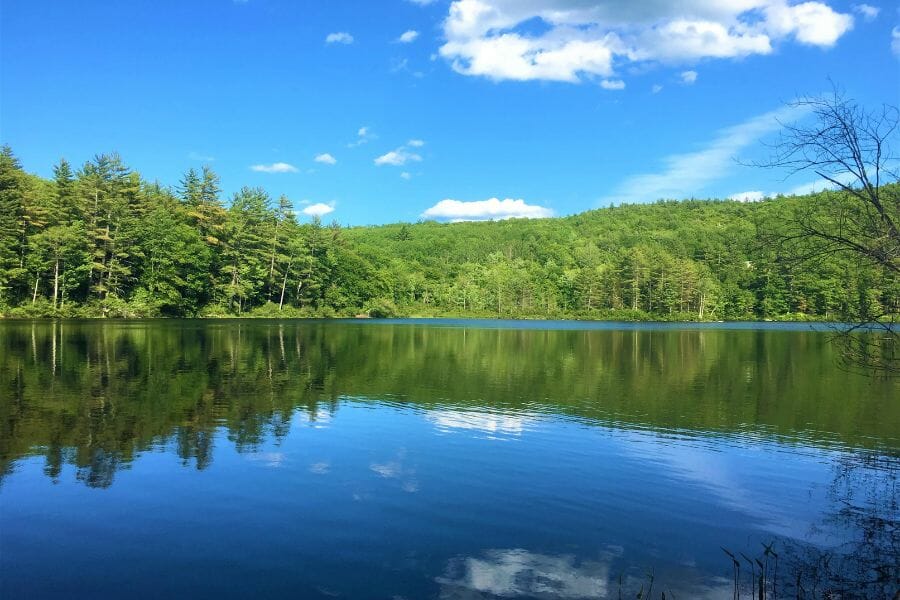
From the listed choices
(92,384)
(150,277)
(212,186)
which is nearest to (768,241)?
(92,384)

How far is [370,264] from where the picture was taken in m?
112

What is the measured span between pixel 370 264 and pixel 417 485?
103 metres

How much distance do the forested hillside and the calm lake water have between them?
12.6 feet

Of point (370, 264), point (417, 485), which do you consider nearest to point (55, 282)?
point (370, 264)

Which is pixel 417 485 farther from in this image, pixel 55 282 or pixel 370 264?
pixel 370 264

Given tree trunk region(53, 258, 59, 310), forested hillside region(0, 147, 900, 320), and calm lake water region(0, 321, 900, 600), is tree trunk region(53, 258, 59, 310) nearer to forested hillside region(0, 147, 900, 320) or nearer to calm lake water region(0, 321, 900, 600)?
forested hillside region(0, 147, 900, 320)

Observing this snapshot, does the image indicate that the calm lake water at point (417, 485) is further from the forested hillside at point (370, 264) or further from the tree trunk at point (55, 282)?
the tree trunk at point (55, 282)

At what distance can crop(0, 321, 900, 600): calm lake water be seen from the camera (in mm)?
7055

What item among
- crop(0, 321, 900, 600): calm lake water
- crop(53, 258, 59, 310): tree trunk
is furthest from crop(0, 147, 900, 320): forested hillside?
crop(0, 321, 900, 600): calm lake water

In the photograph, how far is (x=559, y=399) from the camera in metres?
20.7

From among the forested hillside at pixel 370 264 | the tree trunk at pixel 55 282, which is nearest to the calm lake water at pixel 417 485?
the forested hillside at pixel 370 264

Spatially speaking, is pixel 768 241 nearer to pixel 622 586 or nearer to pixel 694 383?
pixel 622 586

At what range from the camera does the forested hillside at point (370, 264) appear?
61969mm

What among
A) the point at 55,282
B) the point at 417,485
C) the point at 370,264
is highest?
the point at 370,264
